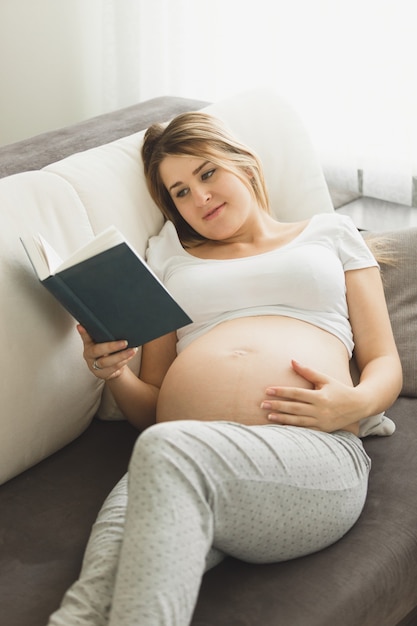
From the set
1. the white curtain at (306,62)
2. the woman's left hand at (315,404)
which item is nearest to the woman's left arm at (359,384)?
the woman's left hand at (315,404)

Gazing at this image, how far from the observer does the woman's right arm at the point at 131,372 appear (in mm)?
1529

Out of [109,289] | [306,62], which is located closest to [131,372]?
[109,289]

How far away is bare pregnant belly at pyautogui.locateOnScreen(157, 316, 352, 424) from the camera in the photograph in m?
1.51

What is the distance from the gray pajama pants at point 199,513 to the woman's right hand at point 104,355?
20 cm

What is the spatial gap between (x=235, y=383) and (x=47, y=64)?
2.18 metres

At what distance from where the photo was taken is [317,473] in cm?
137

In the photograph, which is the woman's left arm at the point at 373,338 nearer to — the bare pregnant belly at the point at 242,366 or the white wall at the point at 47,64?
the bare pregnant belly at the point at 242,366

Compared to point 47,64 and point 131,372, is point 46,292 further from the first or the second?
point 47,64

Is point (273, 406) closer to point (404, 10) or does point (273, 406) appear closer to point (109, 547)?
point (109, 547)

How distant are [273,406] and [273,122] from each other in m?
0.84

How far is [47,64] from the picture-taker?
3322mm

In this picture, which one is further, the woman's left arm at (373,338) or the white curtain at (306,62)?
the white curtain at (306,62)

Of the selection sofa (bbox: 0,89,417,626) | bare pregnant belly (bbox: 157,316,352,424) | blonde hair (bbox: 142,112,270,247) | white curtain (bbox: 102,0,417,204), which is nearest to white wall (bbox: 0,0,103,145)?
white curtain (bbox: 102,0,417,204)

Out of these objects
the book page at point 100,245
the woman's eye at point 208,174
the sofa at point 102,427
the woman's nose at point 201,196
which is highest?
the book page at point 100,245
